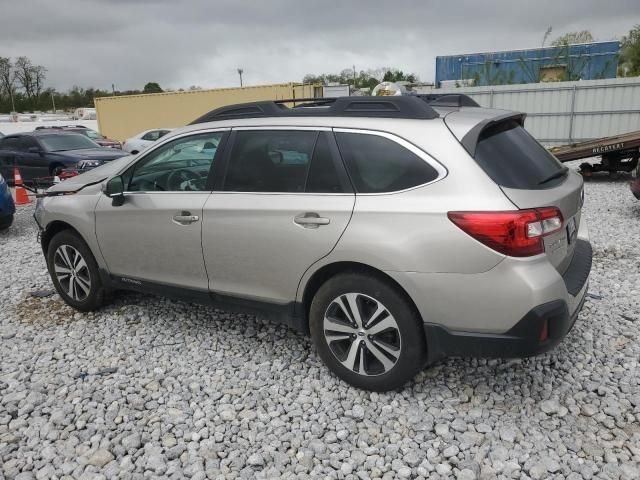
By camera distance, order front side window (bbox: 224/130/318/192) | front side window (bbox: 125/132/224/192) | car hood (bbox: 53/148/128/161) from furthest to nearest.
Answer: car hood (bbox: 53/148/128/161)
front side window (bbox: 125/132/224/192)
front side window (bbox: 224/130/318/192)

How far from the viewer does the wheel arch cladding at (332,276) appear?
2.94m

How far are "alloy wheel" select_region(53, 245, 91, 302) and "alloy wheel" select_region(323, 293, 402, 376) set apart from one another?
8.05 ft

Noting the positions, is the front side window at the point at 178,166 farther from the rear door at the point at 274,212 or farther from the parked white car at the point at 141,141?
the parked white car at the point at 141,141

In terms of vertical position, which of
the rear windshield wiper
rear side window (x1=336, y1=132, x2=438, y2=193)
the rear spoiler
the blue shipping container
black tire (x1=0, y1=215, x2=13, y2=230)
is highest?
the blue shipping container

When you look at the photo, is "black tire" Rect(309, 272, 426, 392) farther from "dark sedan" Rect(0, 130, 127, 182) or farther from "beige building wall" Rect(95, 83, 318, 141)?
"beige building wall" Rect(95, 83, 318, 141)

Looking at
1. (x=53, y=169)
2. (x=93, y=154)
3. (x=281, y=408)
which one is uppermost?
(x=93, y=154)

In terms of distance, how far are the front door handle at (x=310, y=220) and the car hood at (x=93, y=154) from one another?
30.8 feet

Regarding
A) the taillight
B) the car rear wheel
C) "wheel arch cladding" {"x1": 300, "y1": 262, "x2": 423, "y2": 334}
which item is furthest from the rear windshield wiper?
the car rear wheel

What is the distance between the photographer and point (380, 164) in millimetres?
3021

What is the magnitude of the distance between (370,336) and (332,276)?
16.5 inches

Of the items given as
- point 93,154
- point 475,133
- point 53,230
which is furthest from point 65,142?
point 475,133

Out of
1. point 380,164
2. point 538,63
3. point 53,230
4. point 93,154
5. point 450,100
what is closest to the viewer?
point 380,164

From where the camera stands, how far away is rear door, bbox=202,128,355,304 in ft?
10.2

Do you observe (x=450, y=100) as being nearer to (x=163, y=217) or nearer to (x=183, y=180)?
(x=183, y=180)
